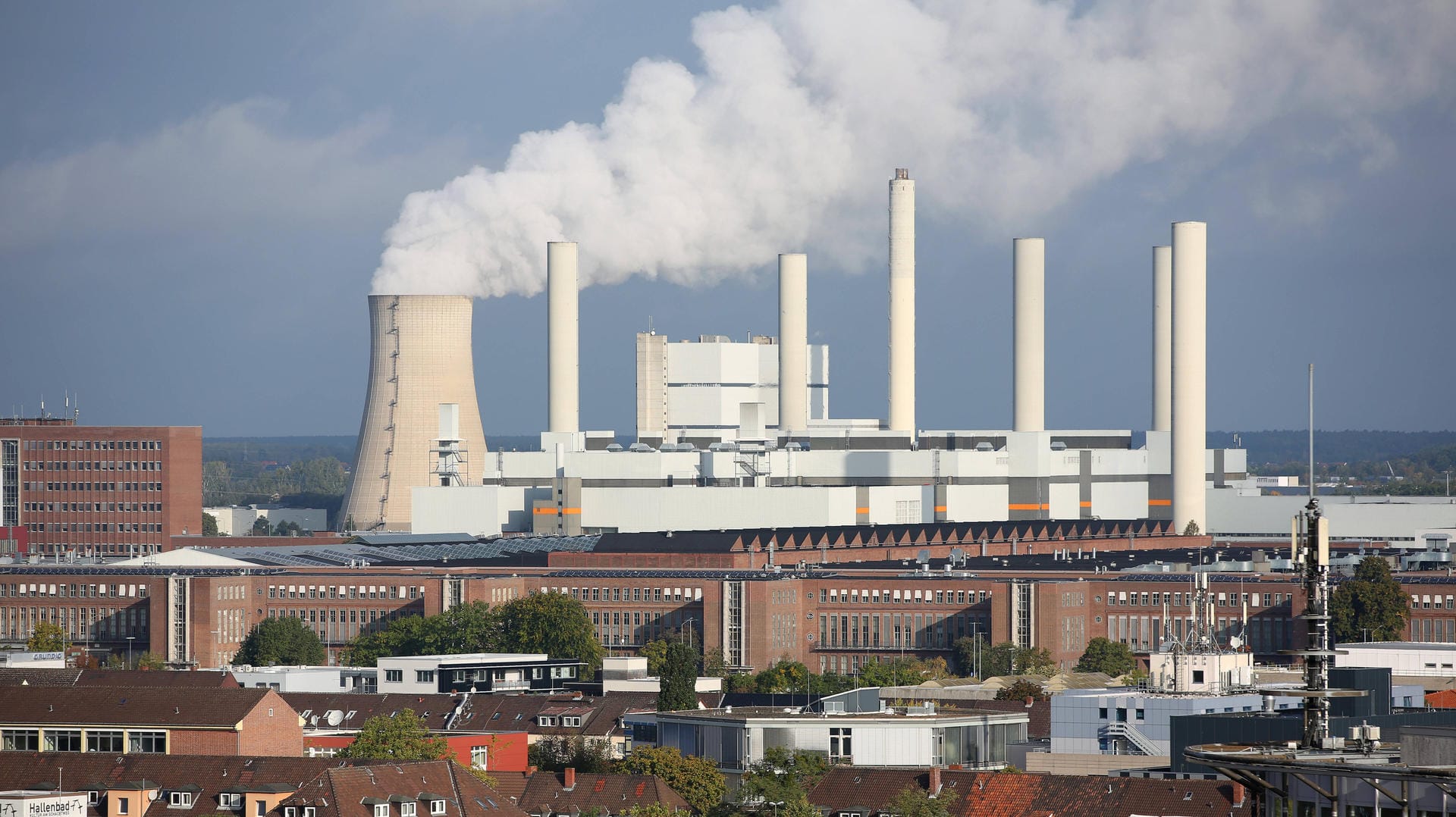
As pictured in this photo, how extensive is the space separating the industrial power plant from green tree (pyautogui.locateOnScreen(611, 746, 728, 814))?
98254 millimetres

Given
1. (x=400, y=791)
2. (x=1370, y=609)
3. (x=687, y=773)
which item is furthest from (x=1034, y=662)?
(x=400, y=791)

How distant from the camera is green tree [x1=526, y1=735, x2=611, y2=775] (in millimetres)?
60969

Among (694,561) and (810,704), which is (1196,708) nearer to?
(810,704)

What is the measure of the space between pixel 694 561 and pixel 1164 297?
57726 millimetres

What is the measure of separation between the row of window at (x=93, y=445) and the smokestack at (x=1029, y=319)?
195 feet

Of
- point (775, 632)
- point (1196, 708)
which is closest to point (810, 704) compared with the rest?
point (1196, 708)

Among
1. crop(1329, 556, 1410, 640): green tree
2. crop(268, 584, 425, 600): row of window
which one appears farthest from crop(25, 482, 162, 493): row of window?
crop(1329, 556, 1410, 640): green tree

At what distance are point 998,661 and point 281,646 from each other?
31.2 metres

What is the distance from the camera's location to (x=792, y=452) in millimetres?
173000

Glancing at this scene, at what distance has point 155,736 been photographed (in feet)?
192

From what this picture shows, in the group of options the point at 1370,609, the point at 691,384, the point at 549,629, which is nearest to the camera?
the point at 1370,609

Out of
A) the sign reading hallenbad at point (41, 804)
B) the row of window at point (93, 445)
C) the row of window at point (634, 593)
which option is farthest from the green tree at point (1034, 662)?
the row of window at point (93, 445)

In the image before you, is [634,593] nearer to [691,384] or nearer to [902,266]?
[902,266]

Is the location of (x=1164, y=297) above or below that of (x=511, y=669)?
above
